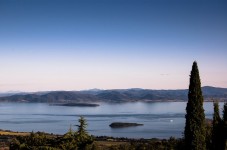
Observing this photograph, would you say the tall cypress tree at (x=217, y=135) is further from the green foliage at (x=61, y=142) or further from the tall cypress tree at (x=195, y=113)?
the green foliage at (x=61, y=142)

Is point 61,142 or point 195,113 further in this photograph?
point 61,142

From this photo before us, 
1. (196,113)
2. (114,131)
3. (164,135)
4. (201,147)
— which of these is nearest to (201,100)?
(196,113)

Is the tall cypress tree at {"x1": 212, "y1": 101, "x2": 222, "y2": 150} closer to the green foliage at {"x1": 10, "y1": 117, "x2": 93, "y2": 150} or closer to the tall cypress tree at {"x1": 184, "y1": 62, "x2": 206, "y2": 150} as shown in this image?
the tall cypress tree at {"x1": 184, "y1": 62, "x2": 206, "y2": 150}

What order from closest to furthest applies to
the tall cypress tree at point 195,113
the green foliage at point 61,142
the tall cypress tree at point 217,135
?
the tall cypress tree at point 195,113
the green foliage at point 61,142
the tall cypress tree at point 217,135

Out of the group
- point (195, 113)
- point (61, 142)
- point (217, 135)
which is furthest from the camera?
point (217, 135)

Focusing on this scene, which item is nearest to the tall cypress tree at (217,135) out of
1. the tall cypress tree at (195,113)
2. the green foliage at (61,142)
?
the tall cypress tree at (195,113)

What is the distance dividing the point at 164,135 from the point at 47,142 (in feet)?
337

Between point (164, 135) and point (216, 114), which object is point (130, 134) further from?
point (216, 114)

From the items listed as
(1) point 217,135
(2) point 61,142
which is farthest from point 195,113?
(2) point 61,142

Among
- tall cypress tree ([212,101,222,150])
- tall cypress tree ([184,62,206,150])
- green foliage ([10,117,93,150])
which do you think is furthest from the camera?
tall cypress tree ([212,101,222,150])

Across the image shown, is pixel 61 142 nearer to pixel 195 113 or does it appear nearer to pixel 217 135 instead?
pixel 195 113

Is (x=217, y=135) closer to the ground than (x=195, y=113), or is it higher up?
closer to the ground

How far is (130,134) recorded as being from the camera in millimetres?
130625

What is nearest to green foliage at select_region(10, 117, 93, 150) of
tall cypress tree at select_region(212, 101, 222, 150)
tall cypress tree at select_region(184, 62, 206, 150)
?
tall cypress tree at select_region(184, 62, 206, 150)
